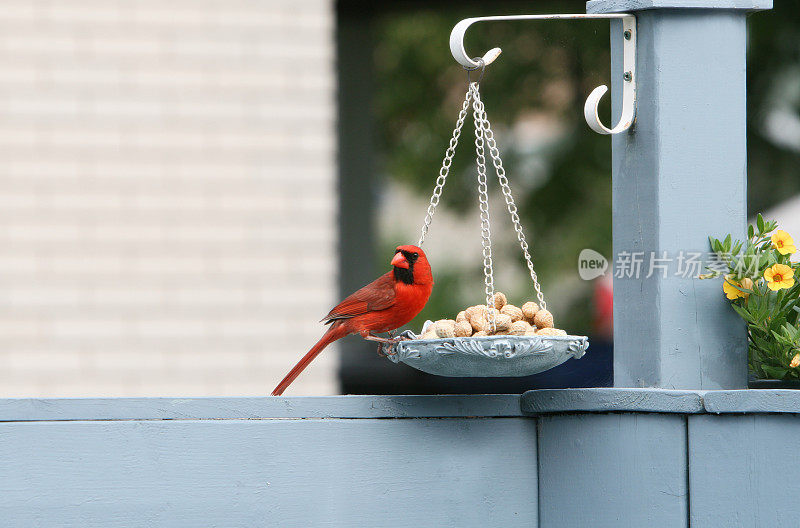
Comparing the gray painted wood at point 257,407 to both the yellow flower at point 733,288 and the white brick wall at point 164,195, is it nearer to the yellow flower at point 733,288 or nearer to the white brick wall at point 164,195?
the yellow flower at point 733,288

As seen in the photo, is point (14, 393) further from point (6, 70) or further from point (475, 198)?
point (475, 198)

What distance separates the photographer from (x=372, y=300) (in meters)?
2.74

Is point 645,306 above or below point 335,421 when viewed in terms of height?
above

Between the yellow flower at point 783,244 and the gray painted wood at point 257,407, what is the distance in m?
0.76

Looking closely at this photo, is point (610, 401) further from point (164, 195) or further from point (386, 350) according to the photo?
point (164, 195)

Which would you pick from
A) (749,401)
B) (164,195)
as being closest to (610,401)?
(749,401)

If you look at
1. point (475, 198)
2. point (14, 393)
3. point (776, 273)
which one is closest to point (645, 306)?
point (776, 273)

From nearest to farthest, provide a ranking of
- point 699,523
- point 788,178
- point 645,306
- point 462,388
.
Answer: point 699,523 → point 645,306 → point 462,388 → point 788,178

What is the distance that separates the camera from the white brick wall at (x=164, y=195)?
4.40 metres

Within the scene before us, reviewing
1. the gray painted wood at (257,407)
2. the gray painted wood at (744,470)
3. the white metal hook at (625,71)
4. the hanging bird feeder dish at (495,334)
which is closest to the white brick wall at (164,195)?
the gray painted wood at (257,407)

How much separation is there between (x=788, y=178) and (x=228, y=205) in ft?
15.5

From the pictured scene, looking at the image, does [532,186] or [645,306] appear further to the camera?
[532,186]

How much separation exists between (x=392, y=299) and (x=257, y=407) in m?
0.44

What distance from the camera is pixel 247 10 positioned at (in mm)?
4688
